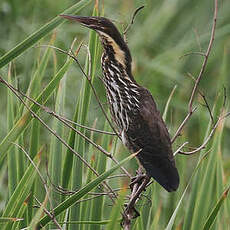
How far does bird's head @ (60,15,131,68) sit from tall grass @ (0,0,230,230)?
0.08 m

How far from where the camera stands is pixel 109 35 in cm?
284

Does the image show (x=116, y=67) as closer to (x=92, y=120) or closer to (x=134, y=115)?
(x=134, y=115)

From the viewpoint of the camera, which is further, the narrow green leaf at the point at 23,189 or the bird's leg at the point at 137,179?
the bird's leg at the point at 137,179

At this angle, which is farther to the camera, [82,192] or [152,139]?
[152,139]

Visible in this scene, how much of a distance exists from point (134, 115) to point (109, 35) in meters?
0.36

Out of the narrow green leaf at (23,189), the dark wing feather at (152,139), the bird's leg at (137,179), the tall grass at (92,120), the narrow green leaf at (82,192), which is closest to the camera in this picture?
the narrow green leaf at (82,192)

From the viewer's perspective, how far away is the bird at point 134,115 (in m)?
2.91

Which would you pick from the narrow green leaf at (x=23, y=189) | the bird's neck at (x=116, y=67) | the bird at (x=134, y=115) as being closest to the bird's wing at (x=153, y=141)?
the bird at (x=134, y=115)

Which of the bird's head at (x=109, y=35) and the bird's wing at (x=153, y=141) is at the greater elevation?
the bird's head at (x=109, y=35)

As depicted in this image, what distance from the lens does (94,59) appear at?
3.04m

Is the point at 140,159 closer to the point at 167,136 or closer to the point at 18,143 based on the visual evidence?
the point at 167,136

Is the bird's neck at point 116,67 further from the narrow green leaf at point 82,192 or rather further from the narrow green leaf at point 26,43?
the narrow green leaf at point 82,192

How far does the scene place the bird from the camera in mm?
2910

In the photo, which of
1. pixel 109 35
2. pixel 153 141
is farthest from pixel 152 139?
pixel 109 35
